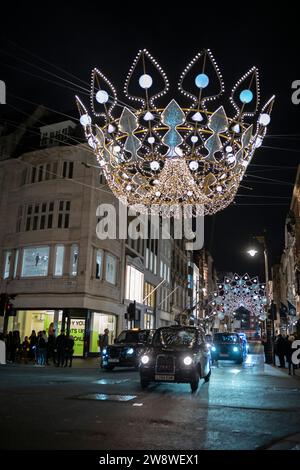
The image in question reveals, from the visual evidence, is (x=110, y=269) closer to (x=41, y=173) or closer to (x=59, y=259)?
(x=59, y=259)

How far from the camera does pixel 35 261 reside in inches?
1232

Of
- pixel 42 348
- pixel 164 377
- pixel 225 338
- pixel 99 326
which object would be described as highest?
pixel 99 326

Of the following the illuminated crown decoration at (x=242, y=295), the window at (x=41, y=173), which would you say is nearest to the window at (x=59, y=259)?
the window at (x=41, y=173)

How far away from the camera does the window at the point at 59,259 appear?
3062cm

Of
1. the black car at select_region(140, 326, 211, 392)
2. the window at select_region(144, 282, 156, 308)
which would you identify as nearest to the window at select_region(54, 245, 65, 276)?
the window at select_region(144, 282, 156, 308)

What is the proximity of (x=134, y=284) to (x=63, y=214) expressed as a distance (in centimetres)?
1172

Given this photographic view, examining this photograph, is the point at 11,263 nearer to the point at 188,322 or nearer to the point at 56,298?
the point at 56,298

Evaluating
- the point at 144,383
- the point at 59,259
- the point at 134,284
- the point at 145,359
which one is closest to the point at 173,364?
the point at 145,359

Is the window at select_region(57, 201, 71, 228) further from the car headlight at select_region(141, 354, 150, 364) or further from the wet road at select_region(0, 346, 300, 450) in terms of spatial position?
the car headlight at select_region(141, 354, 150, 364)

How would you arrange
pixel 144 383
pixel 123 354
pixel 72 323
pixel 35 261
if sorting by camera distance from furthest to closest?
1. pixel 35 261
2. pixel 72 323
3. pixel 123 354
4. pixel 144 383

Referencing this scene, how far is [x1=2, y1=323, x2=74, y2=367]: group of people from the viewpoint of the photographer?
22.4 m

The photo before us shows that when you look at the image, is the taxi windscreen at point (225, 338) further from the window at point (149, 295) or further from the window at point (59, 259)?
the window at point (149, 295)

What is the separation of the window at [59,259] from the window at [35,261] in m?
0.66
